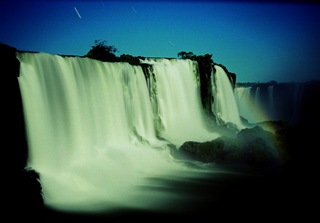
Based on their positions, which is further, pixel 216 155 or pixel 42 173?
pixel 216 155

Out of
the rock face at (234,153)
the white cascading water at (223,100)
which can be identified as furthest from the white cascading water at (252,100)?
the rock face at (234,153)

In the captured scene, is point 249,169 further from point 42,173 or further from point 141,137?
point 42,173

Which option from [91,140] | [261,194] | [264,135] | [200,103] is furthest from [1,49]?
[200,103]

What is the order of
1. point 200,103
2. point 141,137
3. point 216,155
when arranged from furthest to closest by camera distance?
point 200,103, point 141,137, point 216,155

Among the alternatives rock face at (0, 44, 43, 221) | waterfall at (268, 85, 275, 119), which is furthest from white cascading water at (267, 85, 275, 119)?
rock face at (0, 44, 43, 221)

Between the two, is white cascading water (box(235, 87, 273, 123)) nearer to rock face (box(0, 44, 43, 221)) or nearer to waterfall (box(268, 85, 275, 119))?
waterfall (box(268, 85, 275, 119))

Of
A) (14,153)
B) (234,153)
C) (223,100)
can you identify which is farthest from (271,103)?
(14,153)
